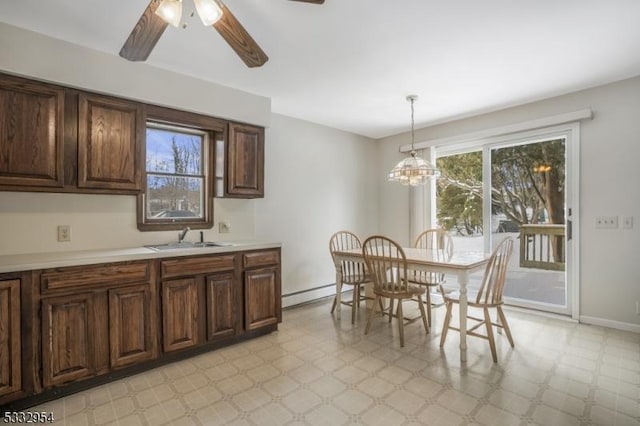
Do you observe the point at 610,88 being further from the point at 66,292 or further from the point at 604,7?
the point at 66,292

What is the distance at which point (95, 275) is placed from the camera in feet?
7.10

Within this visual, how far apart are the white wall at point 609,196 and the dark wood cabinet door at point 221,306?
11.4 ft

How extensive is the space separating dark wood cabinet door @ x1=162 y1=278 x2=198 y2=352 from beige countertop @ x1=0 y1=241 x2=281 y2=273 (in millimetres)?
233

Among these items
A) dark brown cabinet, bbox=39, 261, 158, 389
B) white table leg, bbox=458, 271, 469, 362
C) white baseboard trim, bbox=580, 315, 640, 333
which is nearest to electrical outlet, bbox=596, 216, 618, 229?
white baseboard trim, bbox=580, 315, 640, 333

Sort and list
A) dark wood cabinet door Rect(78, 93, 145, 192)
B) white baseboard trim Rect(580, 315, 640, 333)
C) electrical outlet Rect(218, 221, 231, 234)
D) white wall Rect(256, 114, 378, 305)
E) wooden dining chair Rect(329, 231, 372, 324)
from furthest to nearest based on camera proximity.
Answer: white wall Rect(256, 114, 378, 305)
wooden dining chair Rect(329, 231, 372, 324)
electrical outlet Rect(218, 221, 231, 234)
white baseboard trim Rect(580, 315, 640, 333)
dark wood cabinet door Rect(78, 93, 145, 192)

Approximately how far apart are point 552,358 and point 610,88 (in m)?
2.61

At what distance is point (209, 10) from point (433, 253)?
2.76 meters

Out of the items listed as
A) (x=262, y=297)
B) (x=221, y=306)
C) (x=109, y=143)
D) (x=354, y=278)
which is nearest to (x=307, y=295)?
(x=354, y=278)

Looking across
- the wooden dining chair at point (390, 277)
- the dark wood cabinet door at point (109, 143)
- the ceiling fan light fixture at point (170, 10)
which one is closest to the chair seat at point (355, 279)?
the wooden dining chair at point (390, 277)

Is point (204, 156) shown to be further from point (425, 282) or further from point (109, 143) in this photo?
point (425, 282)

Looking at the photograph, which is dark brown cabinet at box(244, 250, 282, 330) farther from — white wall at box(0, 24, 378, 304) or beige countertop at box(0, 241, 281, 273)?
white wall at box(0, 24, 378, 304)

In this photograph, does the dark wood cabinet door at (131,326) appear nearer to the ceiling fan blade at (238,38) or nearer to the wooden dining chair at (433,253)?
the ceiling fan blade at (238,38)

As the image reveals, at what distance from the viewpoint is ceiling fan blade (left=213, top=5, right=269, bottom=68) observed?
1.60m

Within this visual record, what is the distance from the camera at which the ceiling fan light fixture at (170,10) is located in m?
1.47
